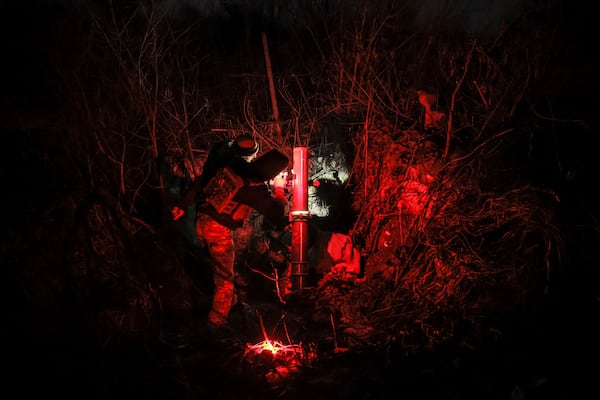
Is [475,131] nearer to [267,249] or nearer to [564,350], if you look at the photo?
[564,350]

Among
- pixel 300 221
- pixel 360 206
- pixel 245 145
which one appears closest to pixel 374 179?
pixel 360 206

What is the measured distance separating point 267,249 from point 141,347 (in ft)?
12.1

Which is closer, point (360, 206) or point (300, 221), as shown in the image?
point (300, 221)

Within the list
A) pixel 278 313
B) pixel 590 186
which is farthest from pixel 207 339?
pixel 590 186

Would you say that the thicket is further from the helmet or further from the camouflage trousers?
the helmet

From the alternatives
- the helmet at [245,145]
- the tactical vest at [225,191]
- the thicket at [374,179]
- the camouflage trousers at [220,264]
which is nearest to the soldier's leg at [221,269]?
the camouflage trousers at [220,264]

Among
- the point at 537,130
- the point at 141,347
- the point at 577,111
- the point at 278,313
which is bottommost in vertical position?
the point at 141,347

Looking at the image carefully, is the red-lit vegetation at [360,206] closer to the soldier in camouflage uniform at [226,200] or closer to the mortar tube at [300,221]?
the mortar tube at [300,221]

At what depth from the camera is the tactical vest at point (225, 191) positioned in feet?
16.6

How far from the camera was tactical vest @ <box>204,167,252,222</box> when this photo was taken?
16.6 feet

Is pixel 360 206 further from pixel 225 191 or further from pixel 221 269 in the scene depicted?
pixel 225 191

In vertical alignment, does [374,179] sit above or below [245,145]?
above

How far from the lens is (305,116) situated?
8.93 m

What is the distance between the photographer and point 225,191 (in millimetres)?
5102
